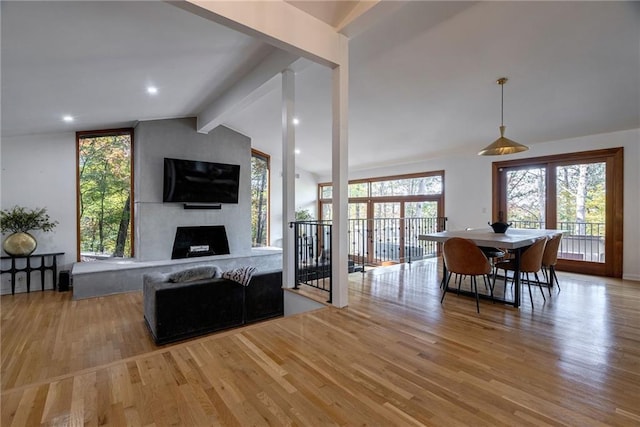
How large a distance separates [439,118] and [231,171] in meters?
4.50

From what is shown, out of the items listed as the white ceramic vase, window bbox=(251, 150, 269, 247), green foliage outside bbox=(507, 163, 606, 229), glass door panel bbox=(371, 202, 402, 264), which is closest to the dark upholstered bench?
the white ceramic vase

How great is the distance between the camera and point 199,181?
631cm

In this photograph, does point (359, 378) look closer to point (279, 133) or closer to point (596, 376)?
point (596, 376)

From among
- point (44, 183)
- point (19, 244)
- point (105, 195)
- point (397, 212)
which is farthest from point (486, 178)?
point (19, 244)

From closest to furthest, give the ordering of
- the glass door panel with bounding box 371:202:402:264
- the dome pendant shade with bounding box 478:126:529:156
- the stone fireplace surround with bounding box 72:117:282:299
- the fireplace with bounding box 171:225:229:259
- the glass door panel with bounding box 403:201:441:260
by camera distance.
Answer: the dome pendant shade with bounding box 478:126:529:156
the stone fireplace surround with bounding box 72:117:282:299
the fireplace with bounding box 171:225:229:259
the glass door panel with bounding box 403:201:441:260
the glass door panel with bounding box 371:202:402:264

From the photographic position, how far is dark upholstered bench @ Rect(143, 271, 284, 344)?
3.24 meters

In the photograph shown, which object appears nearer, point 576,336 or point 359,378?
point 359,378

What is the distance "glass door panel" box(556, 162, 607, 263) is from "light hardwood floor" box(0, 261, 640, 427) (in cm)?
197

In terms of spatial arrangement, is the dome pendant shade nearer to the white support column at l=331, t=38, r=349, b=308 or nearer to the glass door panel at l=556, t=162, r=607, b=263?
the white support column at l=331, t=38, r=349, b=308

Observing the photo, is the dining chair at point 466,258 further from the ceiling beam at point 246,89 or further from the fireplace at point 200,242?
the fireplace at point 200,242

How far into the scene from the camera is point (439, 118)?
5102 millimetres

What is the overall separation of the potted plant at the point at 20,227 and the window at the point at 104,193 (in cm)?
66

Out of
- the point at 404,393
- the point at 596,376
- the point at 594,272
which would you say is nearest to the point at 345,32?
the point at 404,393

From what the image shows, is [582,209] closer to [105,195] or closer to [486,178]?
[486,178]
